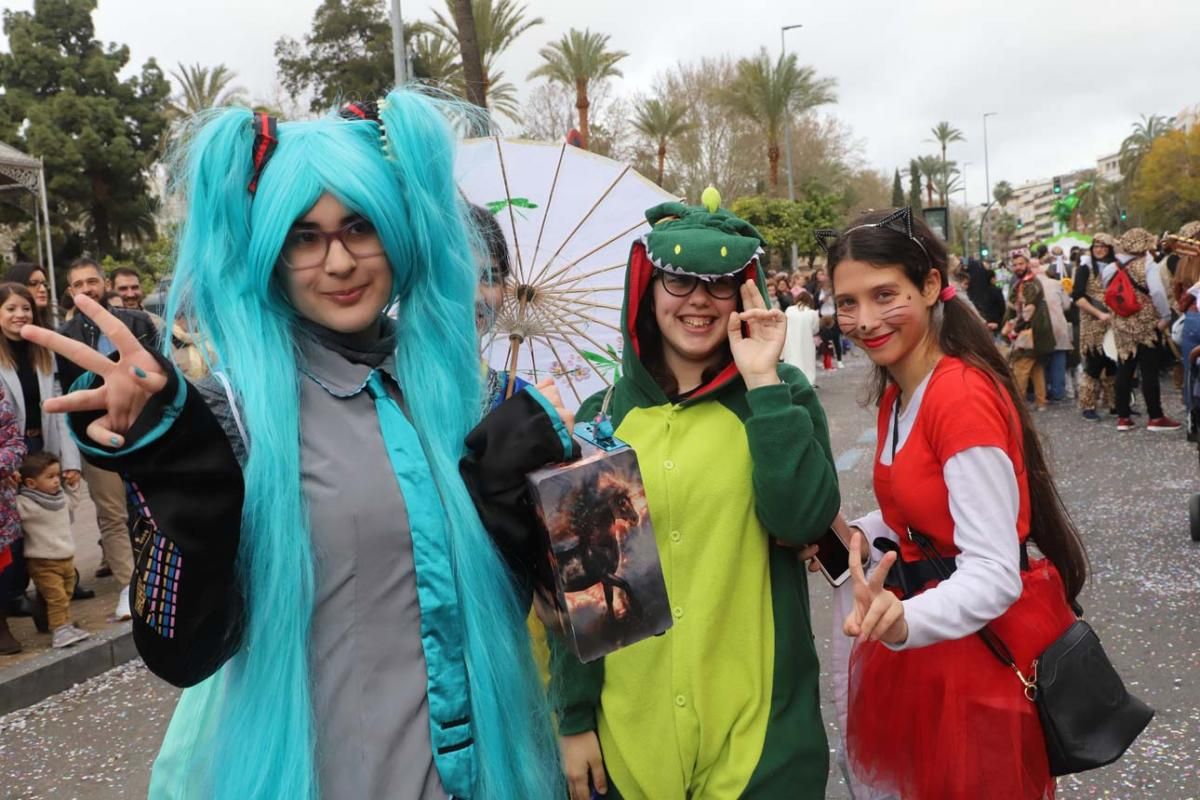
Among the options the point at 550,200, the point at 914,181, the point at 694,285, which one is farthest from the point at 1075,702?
the point at 914,181

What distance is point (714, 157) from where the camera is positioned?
44.2 meters

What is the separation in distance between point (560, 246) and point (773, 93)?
33984mm

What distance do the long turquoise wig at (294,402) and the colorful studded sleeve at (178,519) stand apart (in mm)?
73

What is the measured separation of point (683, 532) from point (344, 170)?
937 mm

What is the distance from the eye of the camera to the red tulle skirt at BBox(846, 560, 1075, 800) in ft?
6.23

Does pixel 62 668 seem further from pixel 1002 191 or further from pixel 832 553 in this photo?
pixel 1002 191

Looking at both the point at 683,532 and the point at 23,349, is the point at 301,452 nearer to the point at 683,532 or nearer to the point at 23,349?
the point at 683,532

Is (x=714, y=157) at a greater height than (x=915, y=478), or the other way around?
(x=714, y=157)

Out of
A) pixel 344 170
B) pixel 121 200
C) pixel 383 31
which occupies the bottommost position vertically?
pixel 344 170

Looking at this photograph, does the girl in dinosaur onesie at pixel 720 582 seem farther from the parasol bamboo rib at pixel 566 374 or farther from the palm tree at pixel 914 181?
the palm tree at pixel 914 181

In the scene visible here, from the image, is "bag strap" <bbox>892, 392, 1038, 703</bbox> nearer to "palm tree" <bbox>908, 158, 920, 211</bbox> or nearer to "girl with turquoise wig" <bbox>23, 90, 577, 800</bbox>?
"girl with turquoise wig" <bbox>23, 90, 577, 800</bbox>

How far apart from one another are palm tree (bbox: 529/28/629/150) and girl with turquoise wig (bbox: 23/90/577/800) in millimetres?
29997

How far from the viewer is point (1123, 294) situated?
9.37m

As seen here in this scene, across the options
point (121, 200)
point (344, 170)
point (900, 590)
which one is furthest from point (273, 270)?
point (121, 200)
